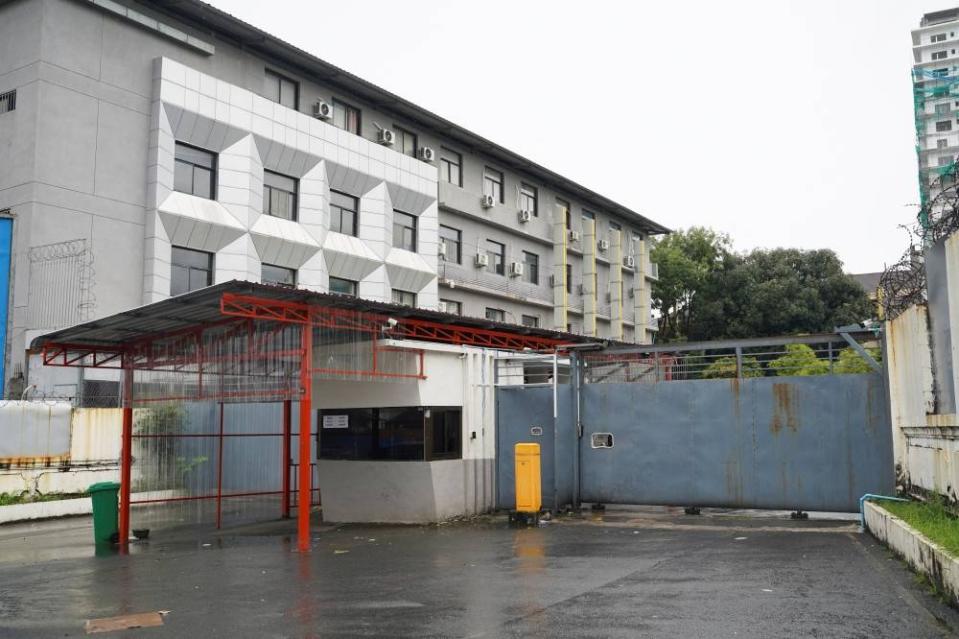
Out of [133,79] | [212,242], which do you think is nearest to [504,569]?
[212,242]

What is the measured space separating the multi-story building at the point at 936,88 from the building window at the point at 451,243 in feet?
190

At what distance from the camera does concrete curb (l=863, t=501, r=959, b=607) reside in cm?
847

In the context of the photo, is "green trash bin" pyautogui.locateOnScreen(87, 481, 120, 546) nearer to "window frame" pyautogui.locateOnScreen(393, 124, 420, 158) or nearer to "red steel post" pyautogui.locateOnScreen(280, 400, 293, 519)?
"red steel post" pyautogui.locateOnScreen(280, 400, 293, 519)

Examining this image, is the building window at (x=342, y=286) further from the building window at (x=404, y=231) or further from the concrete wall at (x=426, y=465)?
the concrete wall at (x=426, y=465)

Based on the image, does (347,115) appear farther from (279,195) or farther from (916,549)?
(916,549)

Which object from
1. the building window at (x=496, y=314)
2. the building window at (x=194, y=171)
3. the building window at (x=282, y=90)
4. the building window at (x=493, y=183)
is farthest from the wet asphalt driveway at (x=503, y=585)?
the building window at (x=493, y=183)

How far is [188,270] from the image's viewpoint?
26625 mm

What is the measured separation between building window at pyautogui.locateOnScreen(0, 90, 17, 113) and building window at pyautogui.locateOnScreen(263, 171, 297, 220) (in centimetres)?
752

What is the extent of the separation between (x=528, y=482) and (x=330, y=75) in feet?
64.1

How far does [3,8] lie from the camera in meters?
25.0

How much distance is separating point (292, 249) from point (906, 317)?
2058 centimetres

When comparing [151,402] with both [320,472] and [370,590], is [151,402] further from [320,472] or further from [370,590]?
[370,590]

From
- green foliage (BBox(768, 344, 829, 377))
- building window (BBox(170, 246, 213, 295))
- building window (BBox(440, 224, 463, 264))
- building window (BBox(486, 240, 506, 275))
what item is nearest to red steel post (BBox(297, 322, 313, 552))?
green foliage (BBox(768, 344, 829, 377))

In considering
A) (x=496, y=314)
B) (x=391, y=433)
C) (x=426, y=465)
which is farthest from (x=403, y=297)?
(x=426, y=465)
